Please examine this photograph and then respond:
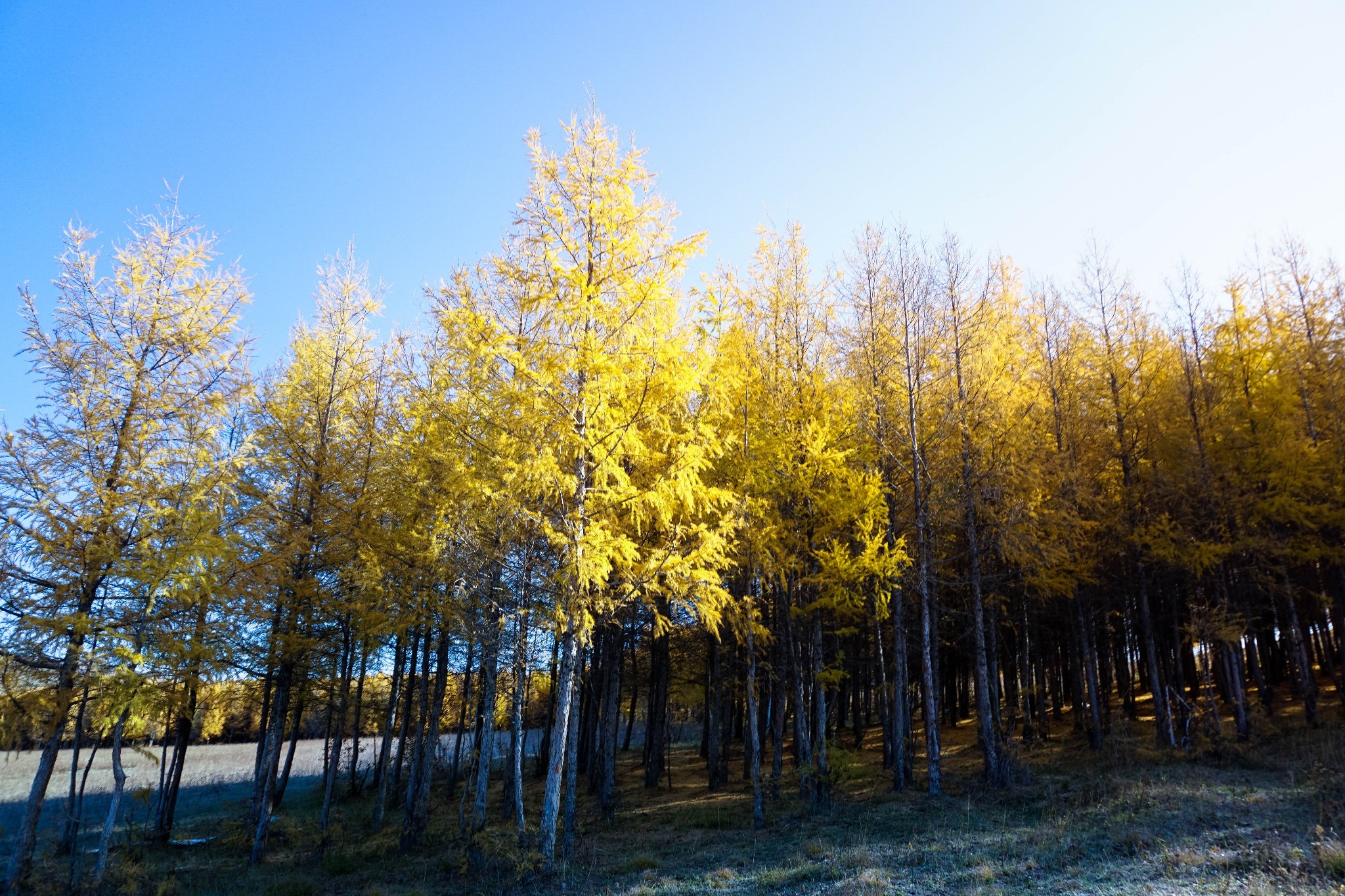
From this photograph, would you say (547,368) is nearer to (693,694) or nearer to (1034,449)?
(1034,449)

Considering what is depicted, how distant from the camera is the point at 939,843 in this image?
30.5 feet

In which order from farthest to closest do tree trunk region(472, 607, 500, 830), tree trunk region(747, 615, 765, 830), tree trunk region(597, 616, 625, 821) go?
tree trunk region(597, 616, 625, 821)
tree trunk region(747, 615, 765, 830)
tree trunk region(472, 607, 500, 830)

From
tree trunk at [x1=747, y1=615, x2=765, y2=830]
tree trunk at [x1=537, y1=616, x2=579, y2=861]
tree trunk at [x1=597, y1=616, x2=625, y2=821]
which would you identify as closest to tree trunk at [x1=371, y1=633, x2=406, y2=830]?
tree trunk at [x1=597, y1=616, x2=625, y2=821]

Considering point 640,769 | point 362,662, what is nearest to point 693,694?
point 640,769

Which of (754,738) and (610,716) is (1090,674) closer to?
(754,738)

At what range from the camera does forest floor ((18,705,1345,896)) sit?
24.2 feet

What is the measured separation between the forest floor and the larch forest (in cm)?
17

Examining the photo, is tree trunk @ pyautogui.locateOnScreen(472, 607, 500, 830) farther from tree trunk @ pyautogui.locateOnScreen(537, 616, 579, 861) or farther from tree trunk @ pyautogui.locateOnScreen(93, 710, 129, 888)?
tree trunk @ pyautogui.locateOnScreen(93, 710, 129, 888)

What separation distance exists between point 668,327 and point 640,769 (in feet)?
72.1

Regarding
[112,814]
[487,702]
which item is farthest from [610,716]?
[112,814]

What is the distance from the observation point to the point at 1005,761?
520 inches

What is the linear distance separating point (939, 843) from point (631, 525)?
660cm

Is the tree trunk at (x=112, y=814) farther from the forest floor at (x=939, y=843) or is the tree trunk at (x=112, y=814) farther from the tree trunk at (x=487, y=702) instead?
the tree trunk at (x=487, y=702)

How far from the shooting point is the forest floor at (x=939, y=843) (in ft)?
24.2
